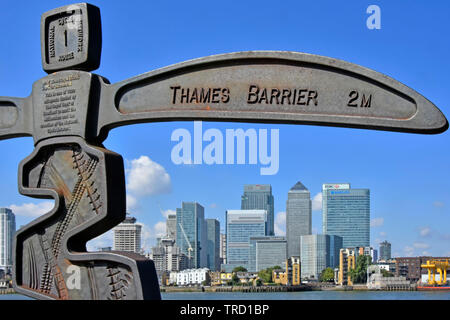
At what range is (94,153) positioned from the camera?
10.3m

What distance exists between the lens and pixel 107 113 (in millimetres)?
10445

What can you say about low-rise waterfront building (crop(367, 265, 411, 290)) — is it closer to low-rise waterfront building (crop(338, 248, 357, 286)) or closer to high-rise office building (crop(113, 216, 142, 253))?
low-rise waterfront building (crop(338, 248, 357, 286))

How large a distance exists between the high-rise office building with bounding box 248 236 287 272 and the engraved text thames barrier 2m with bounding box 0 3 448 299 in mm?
155085

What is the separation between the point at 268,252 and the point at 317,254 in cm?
1326

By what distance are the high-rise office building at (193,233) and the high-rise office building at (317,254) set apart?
22524 millimetres

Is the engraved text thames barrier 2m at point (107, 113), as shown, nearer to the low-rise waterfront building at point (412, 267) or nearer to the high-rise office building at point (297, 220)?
the low-rise waterfront building at point (412, 267)

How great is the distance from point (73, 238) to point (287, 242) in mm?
174555

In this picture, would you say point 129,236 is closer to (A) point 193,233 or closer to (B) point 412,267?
(B) point 412,267

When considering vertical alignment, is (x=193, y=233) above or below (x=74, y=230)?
below

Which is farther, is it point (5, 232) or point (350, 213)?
point (350, 213)

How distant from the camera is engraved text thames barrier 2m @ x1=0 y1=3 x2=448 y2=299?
9586mm

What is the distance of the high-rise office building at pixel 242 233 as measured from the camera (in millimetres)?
189750

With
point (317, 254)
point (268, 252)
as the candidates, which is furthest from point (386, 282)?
point (317, 254)

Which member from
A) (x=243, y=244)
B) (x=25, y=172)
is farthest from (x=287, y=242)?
(x=25, y=172)
